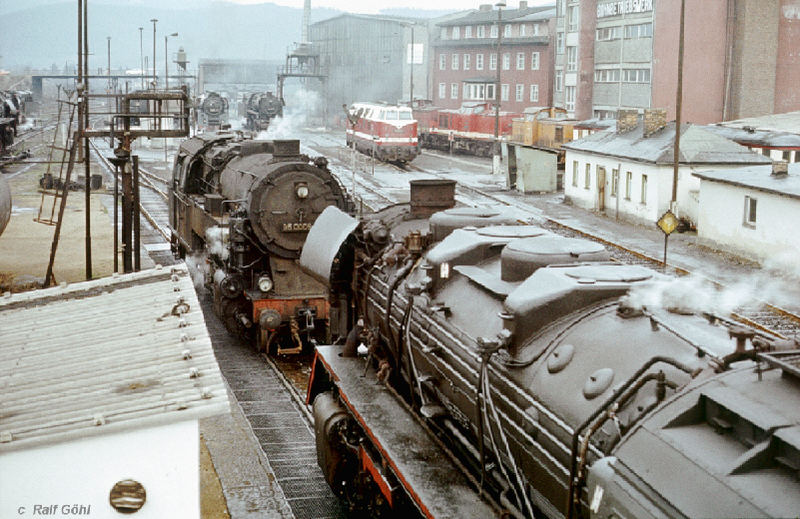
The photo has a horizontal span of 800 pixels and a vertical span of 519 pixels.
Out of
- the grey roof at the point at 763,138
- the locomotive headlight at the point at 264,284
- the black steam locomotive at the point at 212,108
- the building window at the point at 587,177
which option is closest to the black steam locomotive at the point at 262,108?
the black steam locomotive at the point at 212,108

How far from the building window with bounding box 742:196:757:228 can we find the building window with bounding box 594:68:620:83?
29592mm

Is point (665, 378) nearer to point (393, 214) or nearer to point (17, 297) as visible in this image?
point (393, 214)

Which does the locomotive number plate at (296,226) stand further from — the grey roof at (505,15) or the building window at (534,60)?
the grey roof at (505,15)

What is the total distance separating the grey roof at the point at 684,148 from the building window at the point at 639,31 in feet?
55.6

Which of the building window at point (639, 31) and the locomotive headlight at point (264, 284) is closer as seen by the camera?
the locomotive headlight at point (264, 284)

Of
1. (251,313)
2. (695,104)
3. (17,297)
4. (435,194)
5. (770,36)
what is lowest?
(251,313)

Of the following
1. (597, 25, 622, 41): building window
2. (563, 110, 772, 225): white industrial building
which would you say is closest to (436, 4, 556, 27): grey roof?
(597, 25, 622, 41): building window

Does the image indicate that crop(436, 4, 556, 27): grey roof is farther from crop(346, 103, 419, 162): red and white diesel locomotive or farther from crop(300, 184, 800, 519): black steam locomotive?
crop(300, 184, 800, 519): black steam locomotive

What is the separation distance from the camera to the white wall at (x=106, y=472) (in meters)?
7.30

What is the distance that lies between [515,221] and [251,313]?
9.12 m

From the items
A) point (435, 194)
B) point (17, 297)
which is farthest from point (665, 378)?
point (17, 297)

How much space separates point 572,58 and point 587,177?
25980 mm

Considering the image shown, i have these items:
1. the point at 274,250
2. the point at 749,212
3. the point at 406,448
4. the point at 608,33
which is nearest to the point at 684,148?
the point at 749,212

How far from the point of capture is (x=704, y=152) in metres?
31.9
